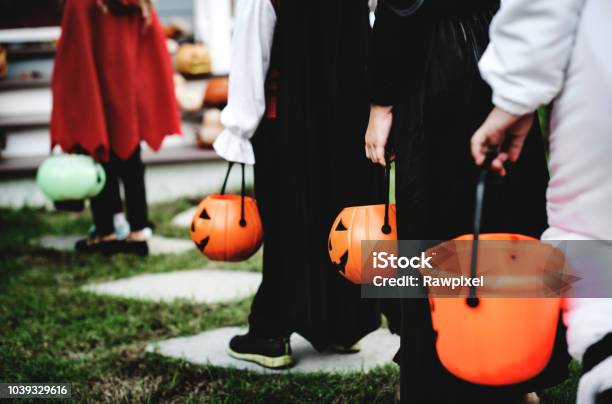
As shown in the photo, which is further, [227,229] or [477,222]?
[227,229]

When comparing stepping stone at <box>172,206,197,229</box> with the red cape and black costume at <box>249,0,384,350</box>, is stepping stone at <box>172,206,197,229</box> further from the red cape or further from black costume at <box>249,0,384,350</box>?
black costume at <box>249,0,384,350</box>

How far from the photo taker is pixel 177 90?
6047 mm

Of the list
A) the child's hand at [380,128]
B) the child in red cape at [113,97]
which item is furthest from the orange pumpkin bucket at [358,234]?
the child in red cape at [113,97]

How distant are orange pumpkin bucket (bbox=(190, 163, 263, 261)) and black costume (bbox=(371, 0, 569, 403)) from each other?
33.4 inches

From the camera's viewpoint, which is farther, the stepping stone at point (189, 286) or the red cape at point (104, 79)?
the red cape at point (104, 79)

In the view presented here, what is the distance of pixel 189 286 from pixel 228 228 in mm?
1282

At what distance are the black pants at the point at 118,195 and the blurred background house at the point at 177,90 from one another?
1339mm

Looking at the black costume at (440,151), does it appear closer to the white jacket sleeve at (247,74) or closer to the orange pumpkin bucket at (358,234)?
the orange pumpkin bucket at (358,234)

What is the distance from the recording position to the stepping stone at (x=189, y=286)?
328 centimetres

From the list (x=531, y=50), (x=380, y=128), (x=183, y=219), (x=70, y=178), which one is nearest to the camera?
(x=531, y=50)

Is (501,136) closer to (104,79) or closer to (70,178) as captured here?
(70,178)

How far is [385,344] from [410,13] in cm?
156

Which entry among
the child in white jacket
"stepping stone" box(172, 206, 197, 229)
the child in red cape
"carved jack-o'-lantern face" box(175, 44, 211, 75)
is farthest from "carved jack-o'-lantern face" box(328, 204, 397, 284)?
"carved jack-o'-lantern face" box(175, 44, 211, 75)

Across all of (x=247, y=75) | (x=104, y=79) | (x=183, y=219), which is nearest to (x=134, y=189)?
(x=104, y=79)
